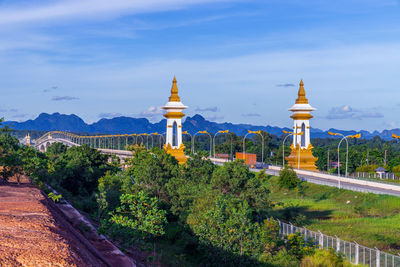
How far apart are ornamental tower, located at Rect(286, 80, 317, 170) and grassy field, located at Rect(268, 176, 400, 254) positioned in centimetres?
950

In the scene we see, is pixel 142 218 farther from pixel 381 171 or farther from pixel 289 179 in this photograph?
pixel 381 171

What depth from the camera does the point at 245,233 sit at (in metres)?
25.0

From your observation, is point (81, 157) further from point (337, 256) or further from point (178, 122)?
point (337, 256)

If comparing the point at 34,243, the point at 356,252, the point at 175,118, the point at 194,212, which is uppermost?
the point at 175,118

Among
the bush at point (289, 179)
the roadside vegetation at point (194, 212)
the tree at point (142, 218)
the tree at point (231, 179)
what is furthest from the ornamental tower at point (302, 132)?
the tree at point (142, 218)

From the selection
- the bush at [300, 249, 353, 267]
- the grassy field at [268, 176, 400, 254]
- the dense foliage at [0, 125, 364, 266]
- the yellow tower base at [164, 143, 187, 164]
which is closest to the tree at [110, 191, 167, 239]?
the dense foliage at [0, 125, 364, 266]

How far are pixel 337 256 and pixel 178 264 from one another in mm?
7783

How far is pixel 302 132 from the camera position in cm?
6150

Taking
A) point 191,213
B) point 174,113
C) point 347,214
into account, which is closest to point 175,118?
point 174,113

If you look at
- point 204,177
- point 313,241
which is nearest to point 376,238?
point 313,241

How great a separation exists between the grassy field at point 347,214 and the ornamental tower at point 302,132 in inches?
374

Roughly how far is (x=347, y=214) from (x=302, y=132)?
23690 millimetres

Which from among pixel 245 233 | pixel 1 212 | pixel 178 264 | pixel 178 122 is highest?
pixel 178 122

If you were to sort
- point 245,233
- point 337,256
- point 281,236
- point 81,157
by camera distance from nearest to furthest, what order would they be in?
point 337,256 → point 245,233 → point 281,236 → point 81,157
